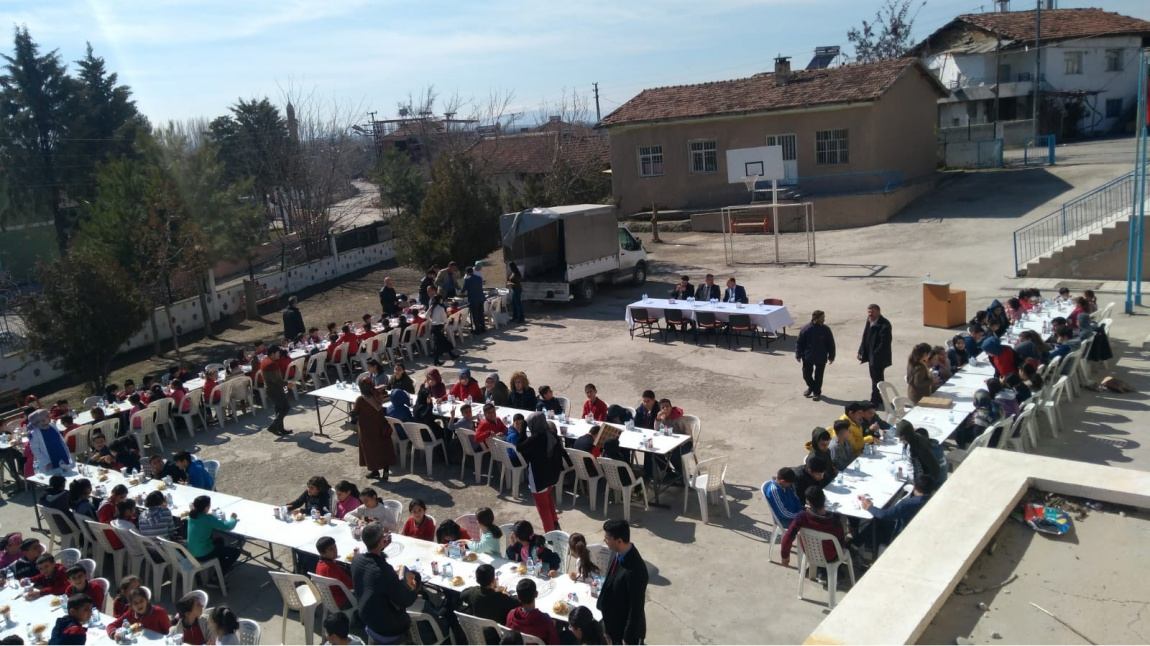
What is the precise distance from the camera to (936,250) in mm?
23984

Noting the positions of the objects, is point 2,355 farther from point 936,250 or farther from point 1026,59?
point 1026,59

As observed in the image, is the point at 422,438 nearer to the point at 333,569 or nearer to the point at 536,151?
the point at 333,569

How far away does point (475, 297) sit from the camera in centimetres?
1875

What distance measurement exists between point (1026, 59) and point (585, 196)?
30077 millimetres

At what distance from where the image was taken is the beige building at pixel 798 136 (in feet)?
98.7

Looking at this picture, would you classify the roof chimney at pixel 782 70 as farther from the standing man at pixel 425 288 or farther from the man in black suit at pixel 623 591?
the man in black suit at pixel 623 591

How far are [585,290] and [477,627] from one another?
50.3ft

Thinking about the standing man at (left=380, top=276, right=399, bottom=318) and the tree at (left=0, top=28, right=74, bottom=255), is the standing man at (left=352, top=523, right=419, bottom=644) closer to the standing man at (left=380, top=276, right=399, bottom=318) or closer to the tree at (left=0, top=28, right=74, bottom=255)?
the standing man at (left=380, top=276, right=399, bottom=318)

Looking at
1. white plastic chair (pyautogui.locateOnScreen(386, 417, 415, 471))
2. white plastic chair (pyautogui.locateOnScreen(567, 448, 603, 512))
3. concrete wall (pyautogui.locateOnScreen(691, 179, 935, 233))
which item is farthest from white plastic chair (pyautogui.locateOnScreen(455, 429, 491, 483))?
concrete wall (pyautogui.locateOnScreen(691, 179, 935, 233))

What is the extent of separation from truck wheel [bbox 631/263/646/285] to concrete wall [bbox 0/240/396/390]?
41.3ft

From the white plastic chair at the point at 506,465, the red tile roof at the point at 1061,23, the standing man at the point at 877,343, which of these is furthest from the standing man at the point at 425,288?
the red tile roof at the point at 1061,23

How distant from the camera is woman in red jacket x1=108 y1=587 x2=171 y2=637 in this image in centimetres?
670

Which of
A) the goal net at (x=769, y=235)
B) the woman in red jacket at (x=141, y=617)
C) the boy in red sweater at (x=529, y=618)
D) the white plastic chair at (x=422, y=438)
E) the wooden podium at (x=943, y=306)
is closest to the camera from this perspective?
A: the boy in red sweater at (x=529, y=618)

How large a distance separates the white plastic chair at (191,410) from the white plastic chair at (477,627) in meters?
9.19
